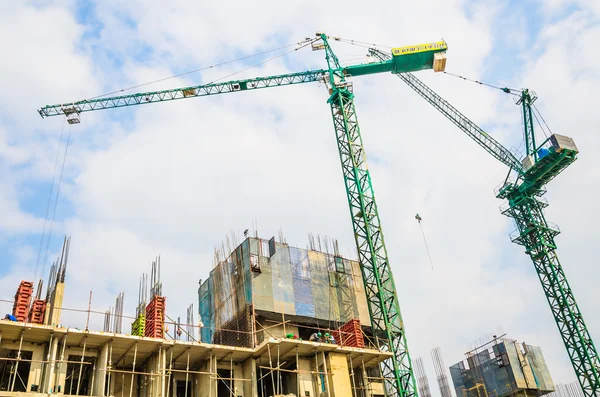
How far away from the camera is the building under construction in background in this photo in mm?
55625

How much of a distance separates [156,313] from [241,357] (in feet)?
21.1

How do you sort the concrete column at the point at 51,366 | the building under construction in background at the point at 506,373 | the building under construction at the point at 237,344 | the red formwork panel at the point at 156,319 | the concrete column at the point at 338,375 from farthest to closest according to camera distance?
1. the building under construction in background at the point at 506,373
2. the concrete column at the point at 338,375
3. the red formwork panel at the point at 156,319
4. the building under construction at the point at 237,344
5. the concrete column at the point at 51,366

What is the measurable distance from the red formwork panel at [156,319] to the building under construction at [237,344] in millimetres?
61

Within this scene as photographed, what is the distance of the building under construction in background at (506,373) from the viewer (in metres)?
55.6

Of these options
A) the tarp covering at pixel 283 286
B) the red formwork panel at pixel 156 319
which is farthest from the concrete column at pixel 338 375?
the red formwork panel at pixel 156 319

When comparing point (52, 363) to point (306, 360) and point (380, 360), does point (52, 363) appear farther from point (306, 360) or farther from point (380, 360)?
point (380, 360)

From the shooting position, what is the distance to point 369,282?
46656 mm

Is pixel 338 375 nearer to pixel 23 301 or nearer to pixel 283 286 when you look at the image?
pixel 283 286

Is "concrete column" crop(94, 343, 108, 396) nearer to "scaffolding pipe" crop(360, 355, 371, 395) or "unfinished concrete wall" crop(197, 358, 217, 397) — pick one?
"unfinished concrete wall" crop(197, 358, 217, 397)

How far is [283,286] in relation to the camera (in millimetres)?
42000

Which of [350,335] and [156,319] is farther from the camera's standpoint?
[350,335]

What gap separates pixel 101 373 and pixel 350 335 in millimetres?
16967

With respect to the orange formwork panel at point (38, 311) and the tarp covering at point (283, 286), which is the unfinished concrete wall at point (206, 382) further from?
the orange formwork panel at point (38, 311)

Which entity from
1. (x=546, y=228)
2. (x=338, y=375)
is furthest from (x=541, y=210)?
(x=338, y=375)
